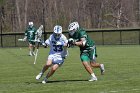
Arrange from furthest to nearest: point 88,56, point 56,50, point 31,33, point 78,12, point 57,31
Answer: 1. point 78,12
2. point 31,33
3. point 88,56
4. point 56,50
5. point 57,31

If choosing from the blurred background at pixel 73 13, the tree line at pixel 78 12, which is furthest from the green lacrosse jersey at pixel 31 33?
the tree line at pixel 78 12

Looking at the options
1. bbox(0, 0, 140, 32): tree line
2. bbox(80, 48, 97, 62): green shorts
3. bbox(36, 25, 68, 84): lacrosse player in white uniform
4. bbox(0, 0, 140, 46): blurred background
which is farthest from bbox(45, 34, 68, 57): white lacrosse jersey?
bbox(0, 0, 140, 32): tree line

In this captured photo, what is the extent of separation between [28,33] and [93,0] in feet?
150

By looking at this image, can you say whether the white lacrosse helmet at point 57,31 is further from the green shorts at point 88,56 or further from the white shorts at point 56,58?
the green shorts at point 88,56

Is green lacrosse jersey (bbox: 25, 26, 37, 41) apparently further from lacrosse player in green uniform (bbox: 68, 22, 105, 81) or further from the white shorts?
the white shorts

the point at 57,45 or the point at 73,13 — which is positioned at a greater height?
the point at 73,13

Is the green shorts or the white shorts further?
the green shorts

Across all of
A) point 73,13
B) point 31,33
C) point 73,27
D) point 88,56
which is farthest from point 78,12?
point 73,27

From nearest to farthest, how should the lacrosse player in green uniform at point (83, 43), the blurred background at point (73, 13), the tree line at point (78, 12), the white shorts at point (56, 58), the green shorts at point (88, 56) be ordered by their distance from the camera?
the lacrosse player in green uniform at point (83, 43) < the white shorts at point (56, 58) < the green shorts at point (88, 56) < the blurred background at point (73, 13) < the tree line at point (78, 12)

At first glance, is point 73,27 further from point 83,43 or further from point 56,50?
point 56,50

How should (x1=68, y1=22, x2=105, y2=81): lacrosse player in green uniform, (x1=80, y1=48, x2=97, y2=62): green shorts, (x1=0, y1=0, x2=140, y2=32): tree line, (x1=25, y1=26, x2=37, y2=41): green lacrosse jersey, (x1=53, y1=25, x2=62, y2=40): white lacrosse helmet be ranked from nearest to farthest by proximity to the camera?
(x1=53, y1=25, x2=62, y2=40): white lacrosse helmet < (x1=68, y1=22, x2=105, y2=81): lacrosse player in green uniform < (x1=80, y1=48, x2=97, y2=62): green shorts < (x1=25, y1=26, x2=37, y2=41): green lacrosse jersey < (x1=0, y1=0, x2=140, y2=32): tree line

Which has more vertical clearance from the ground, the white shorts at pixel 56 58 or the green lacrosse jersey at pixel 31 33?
the green lacrosse jersey at pixel 31 33

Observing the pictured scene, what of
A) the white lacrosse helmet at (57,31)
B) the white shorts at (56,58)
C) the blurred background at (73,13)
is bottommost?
the white shorts at (56,58)

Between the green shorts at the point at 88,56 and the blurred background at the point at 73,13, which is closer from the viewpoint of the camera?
the green shorts at the point at 88,56
